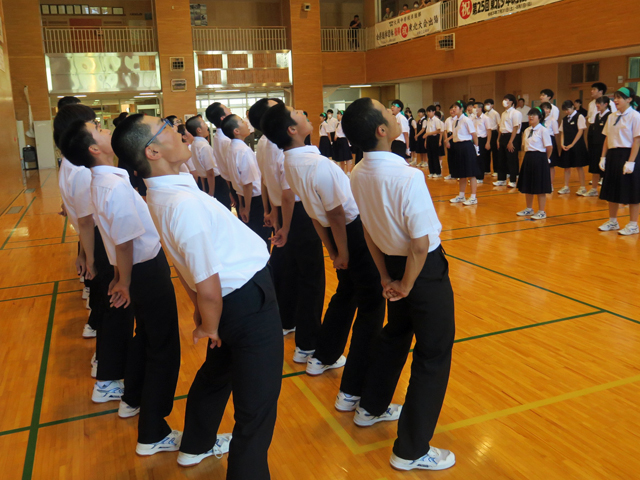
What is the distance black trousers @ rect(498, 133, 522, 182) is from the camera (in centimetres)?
1047

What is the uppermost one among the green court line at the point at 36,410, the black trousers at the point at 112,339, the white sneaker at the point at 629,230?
the black trousers at the point at 112,339

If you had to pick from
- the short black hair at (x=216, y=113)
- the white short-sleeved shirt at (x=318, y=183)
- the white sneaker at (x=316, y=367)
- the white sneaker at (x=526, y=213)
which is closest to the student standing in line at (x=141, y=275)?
the white short-sleeved shirt at (x=318, y=183)

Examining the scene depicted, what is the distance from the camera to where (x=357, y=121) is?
2250mm

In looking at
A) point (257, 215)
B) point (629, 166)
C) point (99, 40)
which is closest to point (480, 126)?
point (629, 166)

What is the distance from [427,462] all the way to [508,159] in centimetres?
924

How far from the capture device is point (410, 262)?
7.14ft

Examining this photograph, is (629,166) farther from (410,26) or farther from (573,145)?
(410,26)

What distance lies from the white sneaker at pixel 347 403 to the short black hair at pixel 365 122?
135 centimetres

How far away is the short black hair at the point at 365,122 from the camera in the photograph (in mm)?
2232

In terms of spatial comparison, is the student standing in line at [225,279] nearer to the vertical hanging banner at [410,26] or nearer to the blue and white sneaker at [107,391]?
the blue and white sneaker at [107,391]

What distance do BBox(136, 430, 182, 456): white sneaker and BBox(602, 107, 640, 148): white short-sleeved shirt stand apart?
5.72 metres

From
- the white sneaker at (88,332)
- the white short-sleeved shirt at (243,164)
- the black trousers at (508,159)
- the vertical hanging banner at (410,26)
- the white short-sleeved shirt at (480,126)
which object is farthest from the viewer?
the vertical hanging banner at (410,26)

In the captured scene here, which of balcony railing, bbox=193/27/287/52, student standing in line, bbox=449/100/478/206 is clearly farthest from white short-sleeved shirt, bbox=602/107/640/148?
balcony railing, bbox=193/27/287/52

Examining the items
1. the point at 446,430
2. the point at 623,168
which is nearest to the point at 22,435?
the point at 446,430
